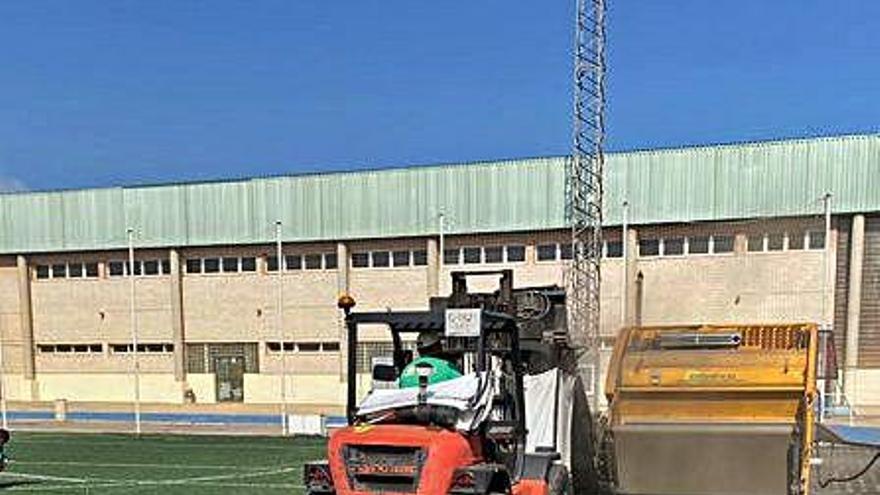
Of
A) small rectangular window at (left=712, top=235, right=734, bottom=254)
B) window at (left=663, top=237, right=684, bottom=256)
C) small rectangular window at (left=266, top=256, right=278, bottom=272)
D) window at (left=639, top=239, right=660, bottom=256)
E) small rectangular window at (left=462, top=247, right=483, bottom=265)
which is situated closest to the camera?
small rectangular window at (left=712, top=235, right=734, bottom=254)

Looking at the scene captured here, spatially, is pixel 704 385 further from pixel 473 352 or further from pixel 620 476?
pixel 473 352

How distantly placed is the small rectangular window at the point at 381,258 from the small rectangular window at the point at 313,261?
2.31 metres

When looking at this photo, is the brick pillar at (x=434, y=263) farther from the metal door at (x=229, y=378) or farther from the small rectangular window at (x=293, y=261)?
the metal door at (x=229, y=378)

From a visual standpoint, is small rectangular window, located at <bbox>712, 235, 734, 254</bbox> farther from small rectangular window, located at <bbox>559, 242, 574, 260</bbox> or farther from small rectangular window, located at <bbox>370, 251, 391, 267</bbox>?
small rectangular window, located at <bbox>370, 251, 391, 267</bbox>

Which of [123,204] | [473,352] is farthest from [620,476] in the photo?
[123,204]

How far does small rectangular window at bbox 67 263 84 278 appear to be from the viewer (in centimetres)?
3506

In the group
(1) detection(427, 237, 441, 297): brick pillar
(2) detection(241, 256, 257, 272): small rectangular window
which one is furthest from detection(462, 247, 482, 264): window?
(2) detection(241, 256, 257, 272): small rectangular window

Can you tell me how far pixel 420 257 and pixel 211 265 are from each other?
9509mm

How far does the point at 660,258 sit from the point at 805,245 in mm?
4705

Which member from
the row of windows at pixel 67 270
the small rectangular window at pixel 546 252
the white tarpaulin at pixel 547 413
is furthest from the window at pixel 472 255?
the white tarpaulin at pixel 547 413

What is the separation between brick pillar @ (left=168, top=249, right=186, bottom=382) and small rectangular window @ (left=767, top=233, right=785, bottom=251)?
2368 cm

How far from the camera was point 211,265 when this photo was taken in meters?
33.3

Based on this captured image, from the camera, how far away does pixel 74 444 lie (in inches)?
818

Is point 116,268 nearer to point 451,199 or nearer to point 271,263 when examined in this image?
point 271,263
